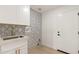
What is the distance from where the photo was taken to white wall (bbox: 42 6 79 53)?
2.67 metres

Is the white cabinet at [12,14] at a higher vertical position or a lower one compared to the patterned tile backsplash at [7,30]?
higher

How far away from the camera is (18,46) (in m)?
1.63

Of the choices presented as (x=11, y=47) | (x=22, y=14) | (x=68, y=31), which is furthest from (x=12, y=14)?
(x=68, y=31)

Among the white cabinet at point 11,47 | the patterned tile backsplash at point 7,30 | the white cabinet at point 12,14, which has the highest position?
the white cabinet at point 12,14

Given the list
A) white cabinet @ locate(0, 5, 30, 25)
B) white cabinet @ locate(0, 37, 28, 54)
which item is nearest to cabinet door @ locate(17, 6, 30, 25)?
white cabinet @ locate(0, 5, 30, 25)

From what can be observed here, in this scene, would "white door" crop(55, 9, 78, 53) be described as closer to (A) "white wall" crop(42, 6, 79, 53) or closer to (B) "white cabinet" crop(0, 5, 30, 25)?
(A) "white wall" crop(42, 6, 79, 53)

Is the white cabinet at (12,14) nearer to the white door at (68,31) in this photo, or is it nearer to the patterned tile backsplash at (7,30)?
the patterned tile backsplash at (7,30)

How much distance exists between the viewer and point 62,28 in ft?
10.3

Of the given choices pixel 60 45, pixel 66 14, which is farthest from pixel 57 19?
pixel 60 45

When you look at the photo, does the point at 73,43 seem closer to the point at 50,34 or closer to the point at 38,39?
the point at 50,34

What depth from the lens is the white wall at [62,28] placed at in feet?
8.77

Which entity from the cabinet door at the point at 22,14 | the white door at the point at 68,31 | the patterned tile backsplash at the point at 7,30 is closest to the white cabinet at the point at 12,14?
the cabinet door at the point at 22,14

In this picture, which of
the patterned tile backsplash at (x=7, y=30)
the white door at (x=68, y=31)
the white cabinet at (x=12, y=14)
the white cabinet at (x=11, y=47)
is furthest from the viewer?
the white door at (x=68, y=31)

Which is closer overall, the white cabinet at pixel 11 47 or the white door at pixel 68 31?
the white cabinet at pixel 11 47
